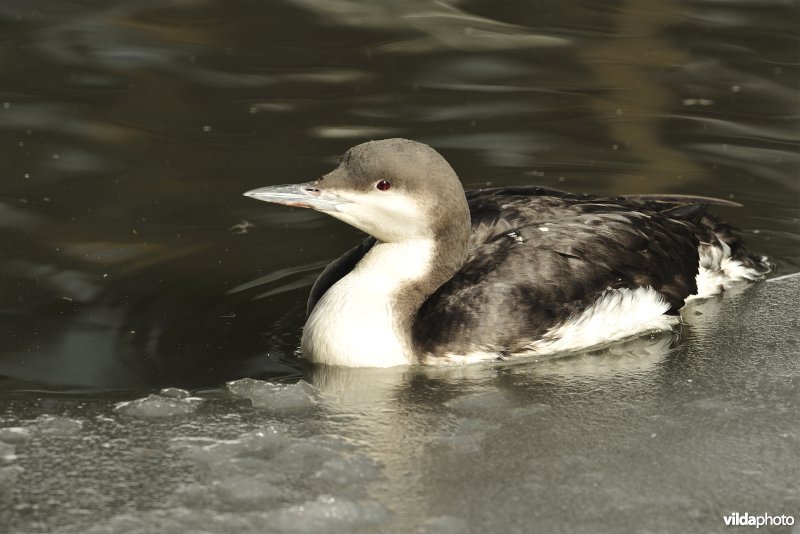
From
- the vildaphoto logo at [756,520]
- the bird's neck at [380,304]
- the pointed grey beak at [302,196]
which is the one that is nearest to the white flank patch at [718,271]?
the bird's neck at [380,304]

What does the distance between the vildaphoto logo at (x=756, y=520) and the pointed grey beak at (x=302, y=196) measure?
7.53 feet

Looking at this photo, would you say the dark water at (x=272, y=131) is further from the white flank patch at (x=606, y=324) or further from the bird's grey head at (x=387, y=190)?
the white flank patch at (x=606, y=324)

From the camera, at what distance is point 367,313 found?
602cm

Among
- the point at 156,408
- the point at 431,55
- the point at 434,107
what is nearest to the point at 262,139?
the point at 434,107

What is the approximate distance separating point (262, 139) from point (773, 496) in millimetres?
5187

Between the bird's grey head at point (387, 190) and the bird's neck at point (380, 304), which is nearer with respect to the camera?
the bird's grey head at point (387, 190)

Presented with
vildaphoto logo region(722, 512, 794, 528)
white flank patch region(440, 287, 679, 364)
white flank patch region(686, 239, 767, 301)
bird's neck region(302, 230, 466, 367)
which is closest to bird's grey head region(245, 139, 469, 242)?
bird's neck region(302, 230, 466, 367)

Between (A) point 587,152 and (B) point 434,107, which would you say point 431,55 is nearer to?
(B) point 434,107

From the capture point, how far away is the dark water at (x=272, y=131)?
6668mm

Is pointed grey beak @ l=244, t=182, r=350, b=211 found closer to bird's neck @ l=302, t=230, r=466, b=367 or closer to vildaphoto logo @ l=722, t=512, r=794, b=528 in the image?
bird's neck @ l=302, t=230, r=466, b=367

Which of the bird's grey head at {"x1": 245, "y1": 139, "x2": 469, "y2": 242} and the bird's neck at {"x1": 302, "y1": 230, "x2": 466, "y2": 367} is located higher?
the bird's grey head at {"x1": 245, "y1": 139, "x2": 469, "y2": 242}

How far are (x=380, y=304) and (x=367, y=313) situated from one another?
73mm

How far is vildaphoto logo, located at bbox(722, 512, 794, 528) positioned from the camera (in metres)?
4.50

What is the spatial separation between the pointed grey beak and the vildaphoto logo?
2296 millimetres
